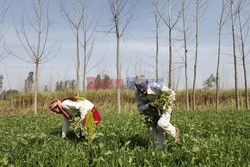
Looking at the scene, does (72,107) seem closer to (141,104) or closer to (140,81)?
(141,104)

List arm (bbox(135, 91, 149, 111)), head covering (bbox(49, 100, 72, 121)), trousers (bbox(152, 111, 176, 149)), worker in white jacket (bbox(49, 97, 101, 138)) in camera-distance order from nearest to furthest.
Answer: trousers (bbox(152, 111, 176, 149)), arm (bbox(135, 91, 149, 111)), head covering (bbox(49, 100, 72, 121)), worker in white jacket (bbox(49, 97, 101, 138))

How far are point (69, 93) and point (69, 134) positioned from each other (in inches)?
539

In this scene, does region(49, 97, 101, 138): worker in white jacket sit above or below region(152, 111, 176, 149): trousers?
above

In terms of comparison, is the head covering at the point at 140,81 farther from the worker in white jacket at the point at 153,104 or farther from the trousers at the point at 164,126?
the trousers at the point at 164,126

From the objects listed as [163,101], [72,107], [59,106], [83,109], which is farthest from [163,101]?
[59,106]

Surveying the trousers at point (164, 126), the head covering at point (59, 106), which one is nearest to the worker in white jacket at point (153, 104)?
the trousers at point (164, 126)

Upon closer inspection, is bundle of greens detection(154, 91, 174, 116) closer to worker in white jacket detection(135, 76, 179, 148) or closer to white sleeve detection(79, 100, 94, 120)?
worker in white jacket detection(135, 76, 179, 148)

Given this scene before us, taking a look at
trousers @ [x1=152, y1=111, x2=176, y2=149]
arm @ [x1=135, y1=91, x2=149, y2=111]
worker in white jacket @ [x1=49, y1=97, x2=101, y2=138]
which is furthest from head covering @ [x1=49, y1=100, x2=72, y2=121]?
trousers @ [x1=152, y1=111, x2=176, y2=149]

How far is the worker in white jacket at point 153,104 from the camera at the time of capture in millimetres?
3967

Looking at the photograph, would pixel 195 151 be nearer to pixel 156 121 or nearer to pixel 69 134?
pixel 156 121

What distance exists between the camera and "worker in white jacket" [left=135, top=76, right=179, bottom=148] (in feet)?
13.0

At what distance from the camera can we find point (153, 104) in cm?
399

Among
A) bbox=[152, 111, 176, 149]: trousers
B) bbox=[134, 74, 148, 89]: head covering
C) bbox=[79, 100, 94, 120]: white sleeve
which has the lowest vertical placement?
bbox=[152, 111, 176, 149]: trousers

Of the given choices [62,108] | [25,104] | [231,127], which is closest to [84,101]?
[62,108]
